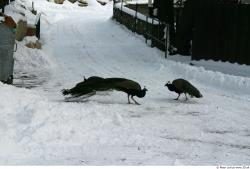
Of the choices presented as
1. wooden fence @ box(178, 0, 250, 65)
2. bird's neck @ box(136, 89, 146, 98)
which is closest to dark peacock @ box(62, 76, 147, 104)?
bird's neck @ box(136, 89, 146, 98)

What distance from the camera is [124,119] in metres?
10.8

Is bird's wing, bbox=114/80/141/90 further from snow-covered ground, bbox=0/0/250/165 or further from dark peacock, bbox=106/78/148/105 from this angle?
snow-covered ground, bbox=0/0/250/165

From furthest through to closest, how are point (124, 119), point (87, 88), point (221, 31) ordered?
point (221, 31) → point (87, 88) → point (124, 119)

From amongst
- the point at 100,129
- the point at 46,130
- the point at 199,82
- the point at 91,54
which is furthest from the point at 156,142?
the point at 91,54

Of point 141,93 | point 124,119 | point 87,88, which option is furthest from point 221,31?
point 124,119

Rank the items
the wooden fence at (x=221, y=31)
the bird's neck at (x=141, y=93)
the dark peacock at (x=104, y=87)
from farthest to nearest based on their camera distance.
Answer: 1. the wooden fence at (x=221, y=31)
2. the bird's neck at (x=141, y=93)
3. the dark peacock at (x=104, y=87)

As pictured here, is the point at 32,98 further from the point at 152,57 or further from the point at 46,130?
the point at 152,57

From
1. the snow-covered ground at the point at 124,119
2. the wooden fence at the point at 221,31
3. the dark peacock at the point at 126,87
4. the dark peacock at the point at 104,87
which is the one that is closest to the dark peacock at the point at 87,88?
the dark peacock at the point at 104,87

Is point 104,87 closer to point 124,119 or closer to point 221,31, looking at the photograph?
point 124,119

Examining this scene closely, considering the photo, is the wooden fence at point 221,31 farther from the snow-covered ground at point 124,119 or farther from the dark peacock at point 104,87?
the dark peacock at point 104,87

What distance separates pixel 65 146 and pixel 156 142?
62.6 inches

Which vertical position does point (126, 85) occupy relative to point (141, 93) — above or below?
above

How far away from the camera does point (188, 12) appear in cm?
2134

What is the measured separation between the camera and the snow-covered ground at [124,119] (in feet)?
26.5
